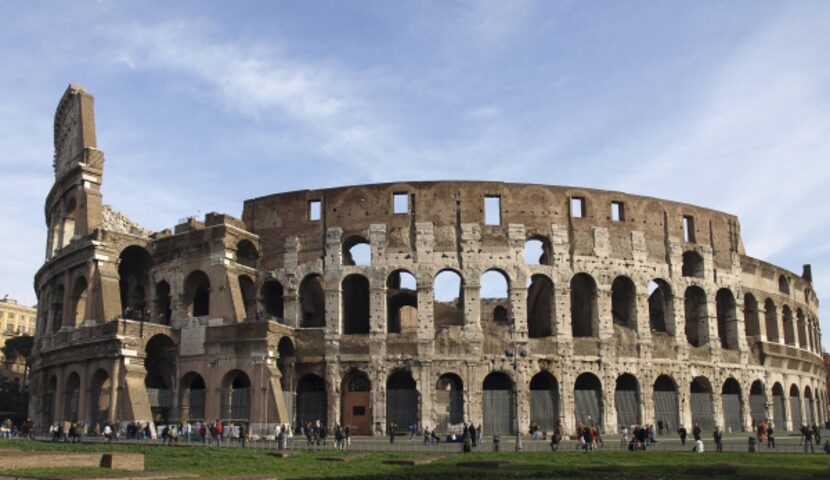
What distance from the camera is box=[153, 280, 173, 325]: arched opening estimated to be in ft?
133

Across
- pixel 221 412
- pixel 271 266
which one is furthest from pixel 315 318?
pixel 221 412

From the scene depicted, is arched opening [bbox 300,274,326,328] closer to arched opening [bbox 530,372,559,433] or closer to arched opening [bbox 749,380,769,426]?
arched opening [bbox 530,372,559,433]

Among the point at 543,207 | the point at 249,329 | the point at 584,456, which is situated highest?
the point at 543,207

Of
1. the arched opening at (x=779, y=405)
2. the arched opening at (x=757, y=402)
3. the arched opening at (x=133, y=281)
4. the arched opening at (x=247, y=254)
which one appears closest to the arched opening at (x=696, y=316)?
the arched opening at (x=757, y=402)

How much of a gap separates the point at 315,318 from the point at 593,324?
1331 centimetres

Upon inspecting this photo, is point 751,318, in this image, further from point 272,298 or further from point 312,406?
point 272,298

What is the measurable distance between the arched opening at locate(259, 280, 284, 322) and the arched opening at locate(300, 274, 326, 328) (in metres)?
1.26

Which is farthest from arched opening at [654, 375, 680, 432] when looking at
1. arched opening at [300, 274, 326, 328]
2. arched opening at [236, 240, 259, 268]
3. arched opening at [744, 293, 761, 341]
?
arched opening at [236, 240, 259, 268]

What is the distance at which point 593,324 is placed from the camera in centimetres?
3816

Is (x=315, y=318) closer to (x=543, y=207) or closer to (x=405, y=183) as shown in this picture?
(x=405, y=183)

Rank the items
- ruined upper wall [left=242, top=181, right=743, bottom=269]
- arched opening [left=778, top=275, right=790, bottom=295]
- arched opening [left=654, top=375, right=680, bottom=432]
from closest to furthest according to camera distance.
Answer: ruined upper wall [left=242, top=181, right=743, bottom=269] < arched opening [left=654, top=375, right=680, bottom=432] < arched opening [left=778, top=275, right=790, bottom=295]

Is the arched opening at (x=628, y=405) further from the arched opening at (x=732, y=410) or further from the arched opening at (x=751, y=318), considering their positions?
the arched opening at (x=751, y=318)

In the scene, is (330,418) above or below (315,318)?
below

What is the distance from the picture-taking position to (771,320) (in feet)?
151
